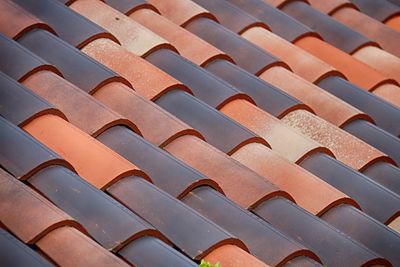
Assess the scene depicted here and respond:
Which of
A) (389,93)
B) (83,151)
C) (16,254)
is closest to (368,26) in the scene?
(389,93)

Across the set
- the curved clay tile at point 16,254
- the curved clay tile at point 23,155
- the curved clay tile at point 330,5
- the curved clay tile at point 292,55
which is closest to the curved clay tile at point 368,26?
the curved clay tile at point 330,5

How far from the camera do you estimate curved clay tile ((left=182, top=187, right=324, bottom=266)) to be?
10.7 ft

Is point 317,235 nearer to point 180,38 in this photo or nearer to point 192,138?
point 192,138

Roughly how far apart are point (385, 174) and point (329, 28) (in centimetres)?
126

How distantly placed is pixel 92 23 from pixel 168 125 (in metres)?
0.74

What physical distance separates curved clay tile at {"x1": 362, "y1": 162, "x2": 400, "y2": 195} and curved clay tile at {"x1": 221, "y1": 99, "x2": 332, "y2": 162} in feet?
0.66

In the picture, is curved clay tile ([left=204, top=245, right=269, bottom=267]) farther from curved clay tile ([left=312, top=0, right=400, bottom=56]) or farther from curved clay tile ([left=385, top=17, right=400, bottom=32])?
curved clay tile ([left=385, top=17, right=400, bottom=32])

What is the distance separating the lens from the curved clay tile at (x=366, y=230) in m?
3.54

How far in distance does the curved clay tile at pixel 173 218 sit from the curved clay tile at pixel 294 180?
538 mm

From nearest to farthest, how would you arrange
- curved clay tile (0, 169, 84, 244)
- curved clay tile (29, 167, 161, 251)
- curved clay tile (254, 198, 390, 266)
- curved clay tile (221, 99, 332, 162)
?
curved clay tile (0, 169, 84, 244), curved clay tile (29, 167, 161, 251), curved clay tile (254, 198, 390, 266), curved clay tile (221, 99, 332, 162)

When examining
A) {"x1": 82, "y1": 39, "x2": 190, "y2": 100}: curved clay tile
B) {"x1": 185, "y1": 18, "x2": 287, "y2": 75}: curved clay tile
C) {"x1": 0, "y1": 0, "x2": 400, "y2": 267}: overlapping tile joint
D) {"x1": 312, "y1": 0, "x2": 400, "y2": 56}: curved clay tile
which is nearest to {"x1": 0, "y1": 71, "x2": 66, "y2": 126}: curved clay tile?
{"x1": 0, "y1": 0, "x2": 400, "y2": 267}: overlapping tile joint

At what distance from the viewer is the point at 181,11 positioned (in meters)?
4.67

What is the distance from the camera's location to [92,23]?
4207 millimetres

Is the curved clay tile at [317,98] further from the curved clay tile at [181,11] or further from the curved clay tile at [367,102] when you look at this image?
the curved clay tile at [181,11]
